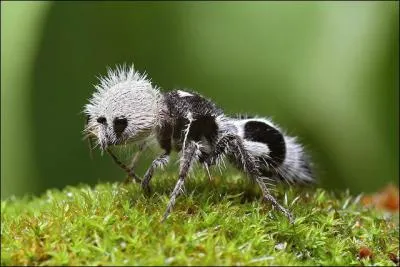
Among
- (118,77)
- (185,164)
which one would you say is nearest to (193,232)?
(185,164)

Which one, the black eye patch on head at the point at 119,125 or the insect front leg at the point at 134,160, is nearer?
the black eye patch on head at the point at 119,125

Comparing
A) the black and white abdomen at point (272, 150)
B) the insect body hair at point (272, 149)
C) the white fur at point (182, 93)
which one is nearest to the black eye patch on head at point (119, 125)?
the white fur at point (182, 93)

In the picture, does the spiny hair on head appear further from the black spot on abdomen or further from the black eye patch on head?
the black spot on abdomen

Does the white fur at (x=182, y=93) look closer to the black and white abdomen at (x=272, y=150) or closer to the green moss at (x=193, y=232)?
the black and white abdomen at (x=272, y=150)

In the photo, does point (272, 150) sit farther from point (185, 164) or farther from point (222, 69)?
point (222, 69)

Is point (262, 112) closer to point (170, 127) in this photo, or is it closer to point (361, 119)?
point (361, 119)

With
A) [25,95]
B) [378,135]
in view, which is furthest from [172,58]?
[378,135]

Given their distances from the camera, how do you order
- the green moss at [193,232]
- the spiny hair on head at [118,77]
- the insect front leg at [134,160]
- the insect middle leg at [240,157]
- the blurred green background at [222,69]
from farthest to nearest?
the blurred green background at [222,69]
the insect front leg at [134,160]
the spiny hair on head at [118,77]
the insect middle leg at [240,157]
the green moss at [193,232]

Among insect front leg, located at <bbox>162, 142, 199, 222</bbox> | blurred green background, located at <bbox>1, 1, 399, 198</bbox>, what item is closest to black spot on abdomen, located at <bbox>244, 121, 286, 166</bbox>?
insect front leg, located at <bbox>162, 142, 199, 222</bbox>
